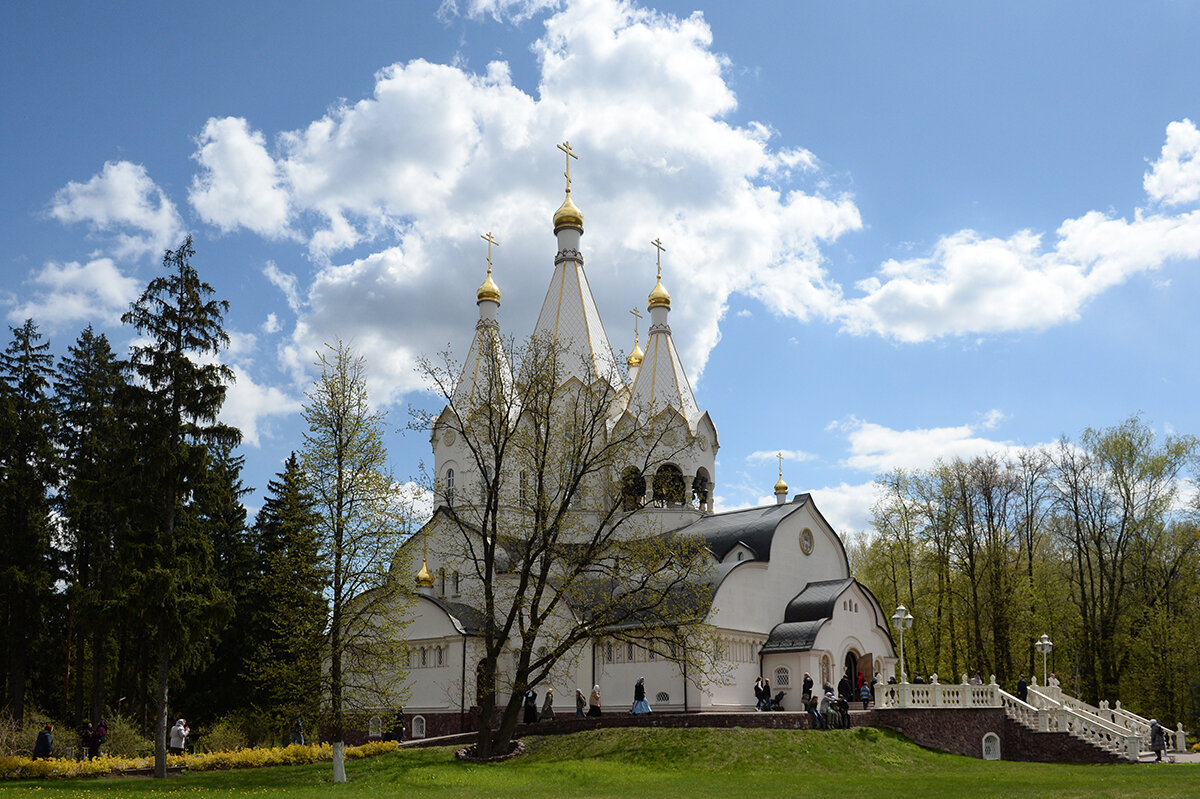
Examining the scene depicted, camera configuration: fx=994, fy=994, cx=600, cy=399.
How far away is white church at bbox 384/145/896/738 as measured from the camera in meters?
29.3

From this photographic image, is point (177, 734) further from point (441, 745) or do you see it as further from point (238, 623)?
point (238, 623)

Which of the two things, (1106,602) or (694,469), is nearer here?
(694,469)

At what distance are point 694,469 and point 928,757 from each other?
1391cm

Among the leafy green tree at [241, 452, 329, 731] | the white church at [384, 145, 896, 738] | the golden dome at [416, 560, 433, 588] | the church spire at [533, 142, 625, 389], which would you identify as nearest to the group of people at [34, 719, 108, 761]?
the leafy green tree at [241, 452, 329, 731]

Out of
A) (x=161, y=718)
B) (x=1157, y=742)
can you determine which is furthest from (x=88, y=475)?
(x=1157, y=742)

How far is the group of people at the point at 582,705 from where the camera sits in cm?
2664

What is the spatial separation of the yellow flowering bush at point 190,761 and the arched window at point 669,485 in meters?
13.9

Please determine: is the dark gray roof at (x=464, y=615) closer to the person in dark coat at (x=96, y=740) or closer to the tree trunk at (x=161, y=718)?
the person in dark coat at (x=96, y=740)

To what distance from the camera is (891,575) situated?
42.4 meters

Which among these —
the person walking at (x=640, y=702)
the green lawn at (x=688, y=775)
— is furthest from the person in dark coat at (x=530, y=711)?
the green lawn at (x=688, y=775)

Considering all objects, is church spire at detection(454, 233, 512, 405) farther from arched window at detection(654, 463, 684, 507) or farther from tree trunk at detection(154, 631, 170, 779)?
tree trunk at detection(154, 631, 170, 779)

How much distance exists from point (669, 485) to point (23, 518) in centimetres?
2128

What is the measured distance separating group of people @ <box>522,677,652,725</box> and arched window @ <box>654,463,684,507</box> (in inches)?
301

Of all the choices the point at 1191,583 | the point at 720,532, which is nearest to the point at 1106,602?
the point at 1191,583
